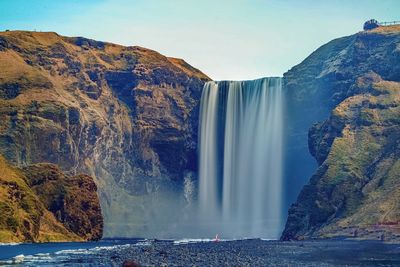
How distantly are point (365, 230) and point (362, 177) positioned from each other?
27803mm

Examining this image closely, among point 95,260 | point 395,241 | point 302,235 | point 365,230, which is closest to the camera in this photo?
point 95,260

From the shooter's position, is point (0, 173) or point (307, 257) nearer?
point (307, 257)

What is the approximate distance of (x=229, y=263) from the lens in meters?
98.6

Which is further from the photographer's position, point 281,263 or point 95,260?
point 95,260

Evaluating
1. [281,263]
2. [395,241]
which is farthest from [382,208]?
[281,263]

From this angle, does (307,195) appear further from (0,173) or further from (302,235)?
(0,173)

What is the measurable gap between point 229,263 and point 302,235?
9581 cm

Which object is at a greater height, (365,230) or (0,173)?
(0,173)

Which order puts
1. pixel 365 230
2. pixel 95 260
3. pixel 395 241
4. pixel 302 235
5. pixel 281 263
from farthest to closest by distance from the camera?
pixel 302 235, pixel 365 230, pixel 395 241, pixel 95 260, pixel 281 263

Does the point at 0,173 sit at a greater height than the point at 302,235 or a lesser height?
greater

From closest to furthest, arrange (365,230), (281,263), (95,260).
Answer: (281,263) → (95,260) → (365,230)

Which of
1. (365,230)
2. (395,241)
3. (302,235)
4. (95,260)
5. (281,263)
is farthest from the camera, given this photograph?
(302,235)

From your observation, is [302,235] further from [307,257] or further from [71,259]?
[71,259]

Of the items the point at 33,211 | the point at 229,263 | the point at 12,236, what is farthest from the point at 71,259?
the point at 33,211
